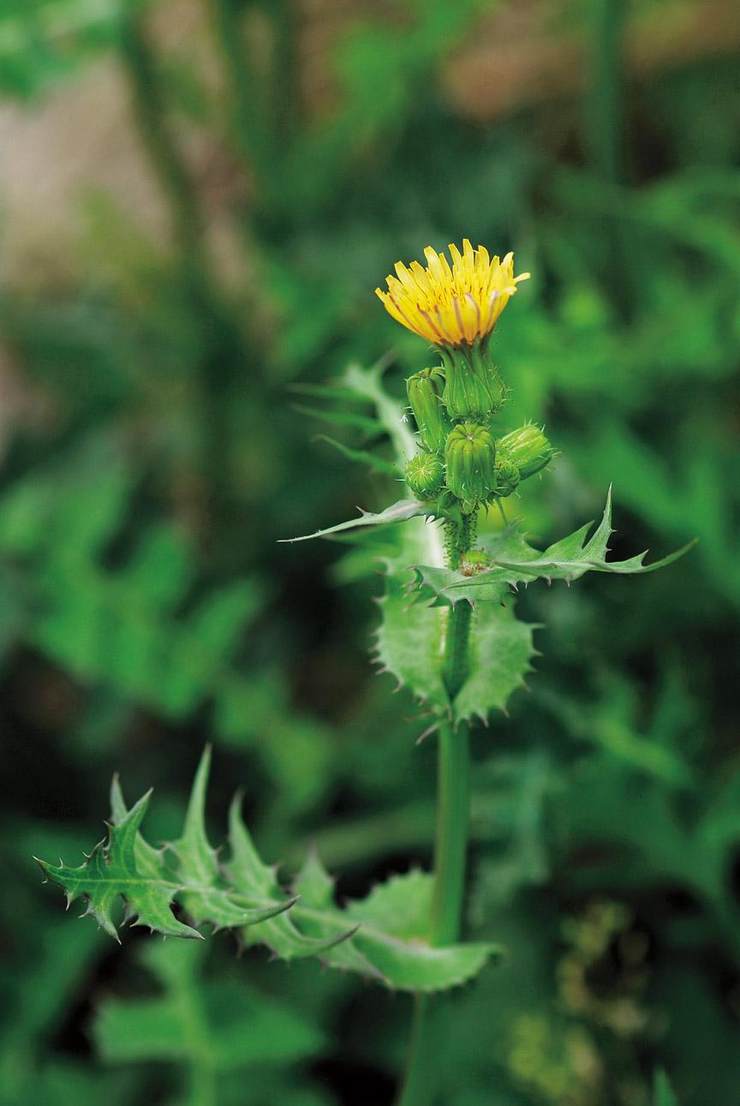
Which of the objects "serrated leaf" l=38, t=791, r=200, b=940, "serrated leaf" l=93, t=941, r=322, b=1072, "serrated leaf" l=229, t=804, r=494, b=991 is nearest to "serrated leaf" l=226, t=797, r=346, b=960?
"serrated leaf" l=229, t=804, r=494, b=991

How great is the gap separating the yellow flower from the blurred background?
30 cm

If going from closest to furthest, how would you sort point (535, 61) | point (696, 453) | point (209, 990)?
point (209, 990), point (696, 453), point (535, 61)

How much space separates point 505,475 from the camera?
1.05 meters

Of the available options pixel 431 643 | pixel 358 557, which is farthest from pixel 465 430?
pixel 358 557

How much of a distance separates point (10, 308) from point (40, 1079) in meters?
2.16

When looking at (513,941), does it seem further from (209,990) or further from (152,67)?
(152,67)

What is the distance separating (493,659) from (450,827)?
0.63ft

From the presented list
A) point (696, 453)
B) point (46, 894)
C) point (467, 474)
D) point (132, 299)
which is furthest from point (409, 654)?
point (132, 299)

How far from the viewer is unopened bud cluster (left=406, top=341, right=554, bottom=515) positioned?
1031 mm

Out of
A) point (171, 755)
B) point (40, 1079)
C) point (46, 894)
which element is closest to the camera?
point (40, 1079)

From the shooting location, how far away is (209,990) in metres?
2.13

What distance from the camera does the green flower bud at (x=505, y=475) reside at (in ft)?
3.44

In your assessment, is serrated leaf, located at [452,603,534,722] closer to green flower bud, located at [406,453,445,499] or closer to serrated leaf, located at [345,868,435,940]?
green flower bud, located at [406,453,445,499]

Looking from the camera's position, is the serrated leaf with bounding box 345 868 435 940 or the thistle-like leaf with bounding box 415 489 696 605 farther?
the serrated leaf with bounding box 345 868 435 940
